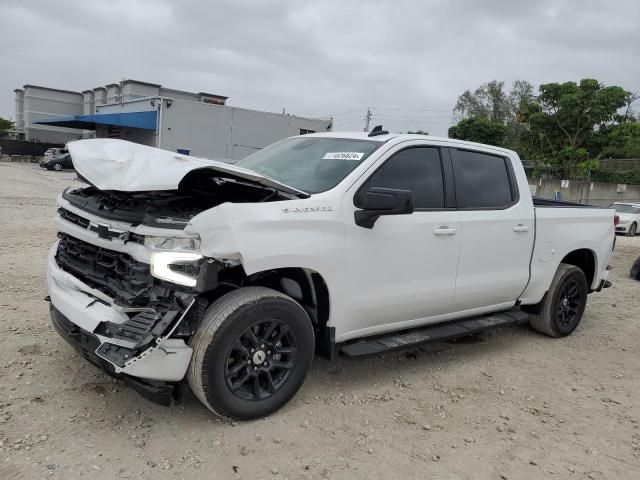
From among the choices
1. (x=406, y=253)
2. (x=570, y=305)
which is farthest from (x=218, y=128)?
(x=406, y=253)

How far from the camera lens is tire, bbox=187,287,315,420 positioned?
10.1 ft

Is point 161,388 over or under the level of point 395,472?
over

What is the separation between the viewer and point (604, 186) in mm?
30484

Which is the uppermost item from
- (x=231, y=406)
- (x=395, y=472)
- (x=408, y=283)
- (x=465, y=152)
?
(x=465, y=152)

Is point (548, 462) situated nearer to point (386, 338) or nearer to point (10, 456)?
point (386, 338)

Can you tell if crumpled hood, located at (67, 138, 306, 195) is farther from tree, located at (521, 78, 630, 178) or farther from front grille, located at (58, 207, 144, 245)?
tree, located at (521, 78, 630, 178)

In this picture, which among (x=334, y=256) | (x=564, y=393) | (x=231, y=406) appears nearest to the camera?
(x=231, y=406)

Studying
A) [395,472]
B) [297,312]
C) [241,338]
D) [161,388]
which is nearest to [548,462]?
[395,472]

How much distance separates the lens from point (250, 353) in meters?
Result: 3.29

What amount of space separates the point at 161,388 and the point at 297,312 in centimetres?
90

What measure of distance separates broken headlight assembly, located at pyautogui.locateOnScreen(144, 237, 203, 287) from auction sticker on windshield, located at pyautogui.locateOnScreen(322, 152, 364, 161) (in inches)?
56.6

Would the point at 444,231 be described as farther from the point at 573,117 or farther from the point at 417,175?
the point at 573,117

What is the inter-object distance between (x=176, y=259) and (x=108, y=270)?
606 mm

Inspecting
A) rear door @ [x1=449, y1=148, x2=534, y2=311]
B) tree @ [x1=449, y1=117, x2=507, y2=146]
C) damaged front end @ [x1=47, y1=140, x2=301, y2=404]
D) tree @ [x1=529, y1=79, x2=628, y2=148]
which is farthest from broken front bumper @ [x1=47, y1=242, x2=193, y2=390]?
tree @ [x1=449, y1=117, x2=507, y2=146]
